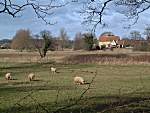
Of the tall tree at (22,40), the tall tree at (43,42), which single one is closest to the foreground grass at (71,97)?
the tall tree at (43,42)

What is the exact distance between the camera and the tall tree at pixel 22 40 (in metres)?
102

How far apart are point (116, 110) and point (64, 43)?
128 m

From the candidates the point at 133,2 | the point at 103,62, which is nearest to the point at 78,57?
the point at 103,62

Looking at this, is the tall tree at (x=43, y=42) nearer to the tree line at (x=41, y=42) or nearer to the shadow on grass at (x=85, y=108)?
the tree line at (x=41, y=42)

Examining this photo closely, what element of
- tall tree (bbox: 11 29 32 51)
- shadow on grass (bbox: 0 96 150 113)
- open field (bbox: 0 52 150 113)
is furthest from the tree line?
shadow on grass (bbox: 0 96 150 113)

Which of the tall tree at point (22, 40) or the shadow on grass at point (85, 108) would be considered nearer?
the shadow on grass at point (85, 108)

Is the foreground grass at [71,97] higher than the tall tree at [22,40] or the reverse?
the reverse

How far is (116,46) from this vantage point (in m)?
103

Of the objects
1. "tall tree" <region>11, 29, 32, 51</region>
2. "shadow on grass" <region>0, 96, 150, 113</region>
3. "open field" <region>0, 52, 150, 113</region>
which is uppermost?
"tall tree" <region>11, 29, 32, 51</region>

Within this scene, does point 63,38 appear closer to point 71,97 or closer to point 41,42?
point 41,42

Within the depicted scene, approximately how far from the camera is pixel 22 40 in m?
107

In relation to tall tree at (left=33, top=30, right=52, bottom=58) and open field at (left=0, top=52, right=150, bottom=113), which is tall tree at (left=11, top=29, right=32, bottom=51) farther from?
open field at (left=0, top=52, right=150, bottom=113)

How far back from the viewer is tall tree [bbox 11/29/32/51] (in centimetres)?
10239

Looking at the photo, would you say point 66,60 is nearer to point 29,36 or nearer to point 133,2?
point 29,36
